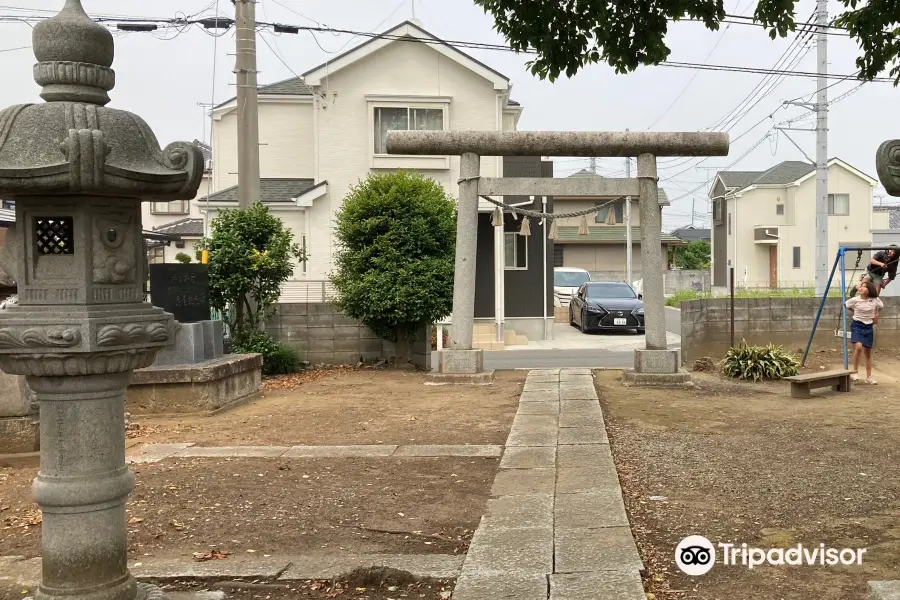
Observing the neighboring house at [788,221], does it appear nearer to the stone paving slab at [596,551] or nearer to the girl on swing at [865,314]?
the girl on swing at [865,314]

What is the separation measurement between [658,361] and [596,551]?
28.6 feet

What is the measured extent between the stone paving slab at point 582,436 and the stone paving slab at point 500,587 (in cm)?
364

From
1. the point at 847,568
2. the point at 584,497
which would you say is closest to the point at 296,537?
the point at 584,497

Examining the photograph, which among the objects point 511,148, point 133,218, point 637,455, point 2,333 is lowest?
point 637,455

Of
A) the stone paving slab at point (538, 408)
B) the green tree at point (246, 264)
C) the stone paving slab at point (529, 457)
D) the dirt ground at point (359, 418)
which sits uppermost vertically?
the green tree at point (246, 264)

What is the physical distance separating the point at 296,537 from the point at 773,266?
39.8 meters

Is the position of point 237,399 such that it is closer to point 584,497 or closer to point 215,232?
point 215,232

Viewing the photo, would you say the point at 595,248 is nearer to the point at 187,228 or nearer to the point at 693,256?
the point at 693,256

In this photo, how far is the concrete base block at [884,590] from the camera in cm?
334

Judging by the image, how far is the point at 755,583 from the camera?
4109mm

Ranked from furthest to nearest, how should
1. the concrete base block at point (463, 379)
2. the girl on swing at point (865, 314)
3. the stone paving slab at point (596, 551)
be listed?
the concrete base block at point (463, 379), the girl on swing at point (865, 314), the stone paving slab at point (596, 551)

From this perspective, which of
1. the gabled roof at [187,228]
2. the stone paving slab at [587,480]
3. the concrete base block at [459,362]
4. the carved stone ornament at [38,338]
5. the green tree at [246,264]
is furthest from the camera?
the gabled roof at [187,228]

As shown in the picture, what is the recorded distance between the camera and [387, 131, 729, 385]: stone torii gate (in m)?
12.4

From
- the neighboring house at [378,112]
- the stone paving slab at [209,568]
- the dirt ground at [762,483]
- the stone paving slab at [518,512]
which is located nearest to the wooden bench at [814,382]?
the dirt ground at [762,483]
